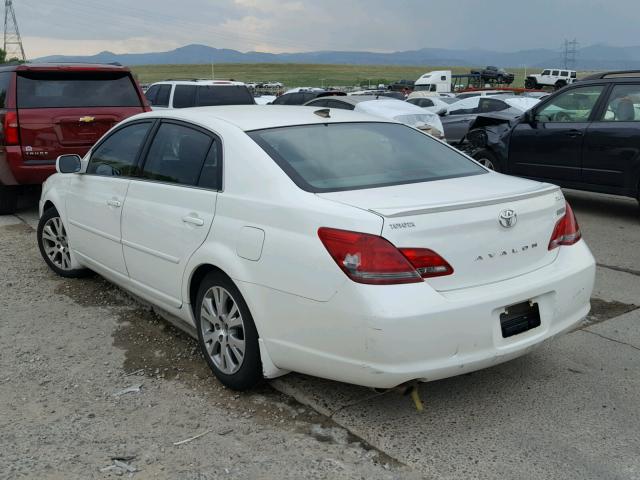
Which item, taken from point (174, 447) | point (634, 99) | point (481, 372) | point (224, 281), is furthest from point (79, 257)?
point (634, 99)

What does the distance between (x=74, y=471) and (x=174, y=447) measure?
0.45 metres

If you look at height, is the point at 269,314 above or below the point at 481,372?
above

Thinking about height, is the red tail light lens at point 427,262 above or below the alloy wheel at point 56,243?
above

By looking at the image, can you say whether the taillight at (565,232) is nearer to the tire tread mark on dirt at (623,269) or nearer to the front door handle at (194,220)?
the front door handle at (194,220)

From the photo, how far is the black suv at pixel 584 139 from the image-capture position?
24.6ft

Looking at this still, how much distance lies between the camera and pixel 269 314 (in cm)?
318

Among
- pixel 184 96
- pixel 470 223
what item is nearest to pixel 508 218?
pixel 470 223

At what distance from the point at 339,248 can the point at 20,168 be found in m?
6.16

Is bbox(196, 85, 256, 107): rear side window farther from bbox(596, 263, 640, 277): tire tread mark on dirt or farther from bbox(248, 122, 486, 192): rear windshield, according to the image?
bbox(248, 122, 486, 192): rear windshield

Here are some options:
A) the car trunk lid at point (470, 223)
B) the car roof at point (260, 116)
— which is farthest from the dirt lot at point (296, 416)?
the car roof at point (260, 116)

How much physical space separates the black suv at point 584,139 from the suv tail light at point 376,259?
5583 mm

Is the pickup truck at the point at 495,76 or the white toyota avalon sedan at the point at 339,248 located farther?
the pickup truck at the point at 495,76

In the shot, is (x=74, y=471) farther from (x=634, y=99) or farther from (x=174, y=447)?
(x=634, y=99)

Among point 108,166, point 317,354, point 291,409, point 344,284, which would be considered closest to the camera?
point 344,284
